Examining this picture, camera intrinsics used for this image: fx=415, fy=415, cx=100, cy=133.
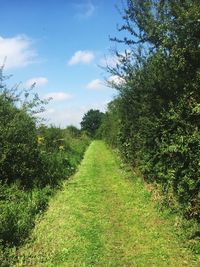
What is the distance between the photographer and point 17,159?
14500mm

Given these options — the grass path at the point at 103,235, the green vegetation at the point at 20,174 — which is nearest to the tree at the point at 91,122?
the green vegetation at the point at 20,174

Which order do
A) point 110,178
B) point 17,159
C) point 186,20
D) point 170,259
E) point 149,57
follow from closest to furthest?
point 170,259
point 186,20
point 149,57
point 17,159
point 110,178

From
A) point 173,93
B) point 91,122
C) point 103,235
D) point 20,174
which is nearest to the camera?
point 103,235

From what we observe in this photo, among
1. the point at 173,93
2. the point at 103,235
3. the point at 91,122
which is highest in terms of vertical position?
the point at 91,122

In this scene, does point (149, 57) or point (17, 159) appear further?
point (17, 159)

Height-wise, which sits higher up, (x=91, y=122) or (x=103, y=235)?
(x=91, y=122)

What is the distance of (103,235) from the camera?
9984 millimetres

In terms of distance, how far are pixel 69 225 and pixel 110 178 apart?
909cm

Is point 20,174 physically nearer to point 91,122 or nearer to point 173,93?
point 173,93

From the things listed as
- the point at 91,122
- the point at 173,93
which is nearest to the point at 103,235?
the point at 173,93

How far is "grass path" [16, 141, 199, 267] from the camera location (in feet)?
27.6

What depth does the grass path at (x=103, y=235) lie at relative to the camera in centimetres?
841

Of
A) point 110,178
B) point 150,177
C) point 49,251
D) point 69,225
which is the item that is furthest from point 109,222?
point 110,178

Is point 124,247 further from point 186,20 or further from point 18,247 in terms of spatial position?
point 186,20
